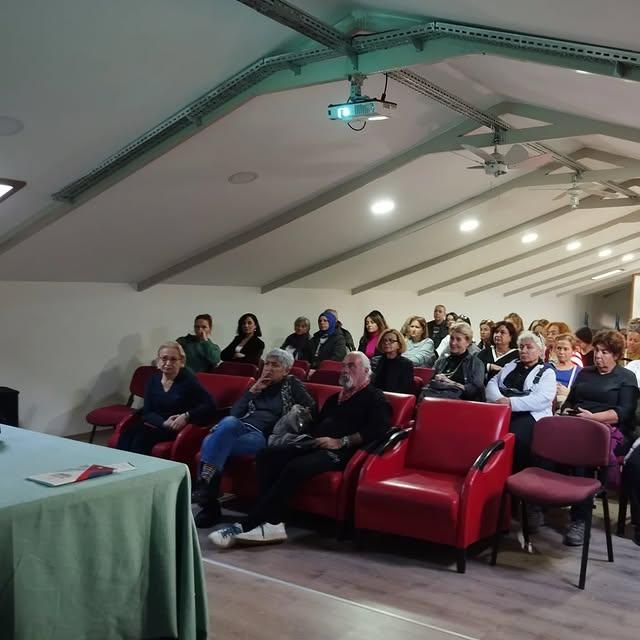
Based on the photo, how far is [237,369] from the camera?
22.5 ft

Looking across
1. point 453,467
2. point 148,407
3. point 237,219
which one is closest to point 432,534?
point 453,467

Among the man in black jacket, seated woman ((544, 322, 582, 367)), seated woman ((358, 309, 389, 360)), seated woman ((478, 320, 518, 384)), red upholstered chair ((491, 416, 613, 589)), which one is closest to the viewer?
red upholstered chair ((491, 416, 613, 589))

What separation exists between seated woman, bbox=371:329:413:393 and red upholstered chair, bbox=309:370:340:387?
593mm

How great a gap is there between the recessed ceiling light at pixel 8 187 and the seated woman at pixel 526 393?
351 cm

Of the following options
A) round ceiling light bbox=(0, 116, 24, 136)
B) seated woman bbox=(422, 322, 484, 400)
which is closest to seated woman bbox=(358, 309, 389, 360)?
seated woman bbox=(422, 322, 484, 400)

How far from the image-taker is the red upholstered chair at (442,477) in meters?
3.81

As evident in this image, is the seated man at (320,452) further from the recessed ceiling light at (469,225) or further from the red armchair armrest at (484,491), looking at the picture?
the recessed ceiling light at (469,225)

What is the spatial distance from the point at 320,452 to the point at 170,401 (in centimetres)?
125

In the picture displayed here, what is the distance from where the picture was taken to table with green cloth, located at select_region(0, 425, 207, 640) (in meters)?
2.20

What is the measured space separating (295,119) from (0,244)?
8.78 feet

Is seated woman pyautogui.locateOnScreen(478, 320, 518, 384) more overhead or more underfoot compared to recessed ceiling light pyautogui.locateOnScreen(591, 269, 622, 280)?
more underfoot

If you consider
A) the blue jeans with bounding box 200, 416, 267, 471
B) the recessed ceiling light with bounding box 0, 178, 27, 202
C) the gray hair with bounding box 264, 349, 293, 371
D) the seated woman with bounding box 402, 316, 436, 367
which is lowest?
the blue jeans with bounding box 200, 416, 267, 471

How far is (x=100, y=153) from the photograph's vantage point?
16.5ft

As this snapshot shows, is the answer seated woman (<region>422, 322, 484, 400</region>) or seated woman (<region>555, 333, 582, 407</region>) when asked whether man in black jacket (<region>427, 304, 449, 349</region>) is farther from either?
seated woman (<region>422, 322, 484, 400</region>)
